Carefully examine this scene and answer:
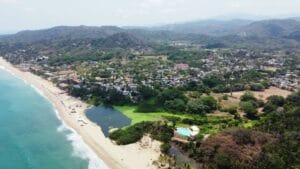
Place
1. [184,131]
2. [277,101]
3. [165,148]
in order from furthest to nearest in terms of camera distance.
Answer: [277,101], [184,131], [165,148]

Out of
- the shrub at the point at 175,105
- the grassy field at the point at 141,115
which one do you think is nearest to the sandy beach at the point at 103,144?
the grassy field at the point at 141,115

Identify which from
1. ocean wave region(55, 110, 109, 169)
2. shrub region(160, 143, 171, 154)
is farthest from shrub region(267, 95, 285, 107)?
ocean wave region(55, 110, 109, 169)

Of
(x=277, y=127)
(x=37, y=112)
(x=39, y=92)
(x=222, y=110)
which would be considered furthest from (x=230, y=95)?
(x=39, y=92)

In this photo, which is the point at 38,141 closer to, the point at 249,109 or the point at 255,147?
the point at 255,147

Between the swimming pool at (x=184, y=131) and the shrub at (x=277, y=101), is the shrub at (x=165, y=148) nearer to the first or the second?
the swimming pool at (x=184, y=131)

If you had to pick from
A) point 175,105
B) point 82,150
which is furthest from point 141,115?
point 82,150
